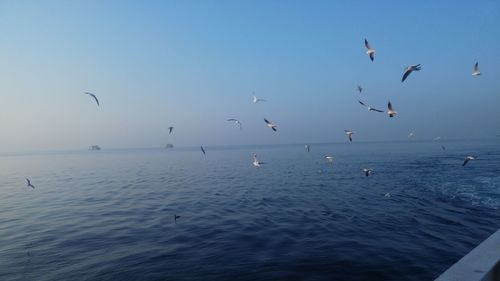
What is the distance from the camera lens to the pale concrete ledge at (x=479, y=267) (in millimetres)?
3840

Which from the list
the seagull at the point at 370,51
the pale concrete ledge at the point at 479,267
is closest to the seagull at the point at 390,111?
the seagull at the point at 370,51

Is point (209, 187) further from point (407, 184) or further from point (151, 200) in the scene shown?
point (407, 184)

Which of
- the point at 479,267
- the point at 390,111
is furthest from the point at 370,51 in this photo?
the point at 479,267

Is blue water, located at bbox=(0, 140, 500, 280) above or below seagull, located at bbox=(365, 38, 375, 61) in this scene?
below

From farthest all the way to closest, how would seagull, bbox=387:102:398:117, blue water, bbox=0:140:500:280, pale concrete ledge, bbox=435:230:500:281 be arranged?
seagull, bbox=387:102:398:117, blue water, bbox=0:140:500:280, pale concrete ledge, bbox=435:230:500:281

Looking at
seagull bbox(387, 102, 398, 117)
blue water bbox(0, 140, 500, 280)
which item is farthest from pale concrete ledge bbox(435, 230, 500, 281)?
seagull bbox(387, 102, 398, 117)

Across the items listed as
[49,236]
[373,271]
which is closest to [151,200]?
[49,236]

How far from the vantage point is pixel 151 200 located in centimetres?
2438

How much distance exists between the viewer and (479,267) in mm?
4043

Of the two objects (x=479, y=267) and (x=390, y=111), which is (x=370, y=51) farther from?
(x=479, y=267)

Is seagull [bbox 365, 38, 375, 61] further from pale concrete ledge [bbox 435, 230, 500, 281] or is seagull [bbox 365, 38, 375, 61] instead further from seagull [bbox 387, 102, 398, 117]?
pale concrete ledge [bbox 435, 230, 500, 281]

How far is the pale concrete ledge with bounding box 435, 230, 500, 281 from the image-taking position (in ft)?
12.6

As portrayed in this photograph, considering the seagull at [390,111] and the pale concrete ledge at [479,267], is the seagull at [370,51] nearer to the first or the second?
the seagull at [390,111]

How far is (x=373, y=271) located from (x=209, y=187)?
2191cm
